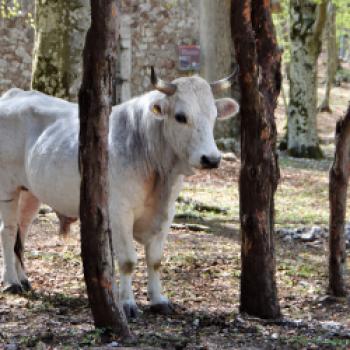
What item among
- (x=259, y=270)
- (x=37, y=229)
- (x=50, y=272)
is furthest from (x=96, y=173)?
(x=37, y=229)

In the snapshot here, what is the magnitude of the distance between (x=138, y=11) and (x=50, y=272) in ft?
46.3

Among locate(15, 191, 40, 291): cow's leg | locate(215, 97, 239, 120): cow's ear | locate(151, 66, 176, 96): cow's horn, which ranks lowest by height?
locate(15, 191, 40, 291): cow's leg

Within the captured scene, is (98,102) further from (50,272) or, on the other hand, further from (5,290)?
(50,272)

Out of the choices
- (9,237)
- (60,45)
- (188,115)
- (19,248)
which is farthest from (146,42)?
(188,115)

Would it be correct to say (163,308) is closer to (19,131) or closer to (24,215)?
(24,215)

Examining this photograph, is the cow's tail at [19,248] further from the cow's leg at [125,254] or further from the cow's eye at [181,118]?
the cow's eye at [181,118]

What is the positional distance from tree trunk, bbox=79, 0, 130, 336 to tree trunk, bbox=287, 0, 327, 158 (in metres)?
17.3

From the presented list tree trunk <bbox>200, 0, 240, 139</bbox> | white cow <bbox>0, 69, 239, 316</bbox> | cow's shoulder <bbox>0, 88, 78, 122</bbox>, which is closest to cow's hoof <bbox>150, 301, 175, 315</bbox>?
white cow <bbox>0, 69, 239, 316</bbox>

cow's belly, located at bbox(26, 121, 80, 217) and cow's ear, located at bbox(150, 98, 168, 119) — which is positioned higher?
cow's ear, located at bbox(150, 98, 168, 119)

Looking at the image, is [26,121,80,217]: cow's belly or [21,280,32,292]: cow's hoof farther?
[21,280,32,292]: cow's hoof

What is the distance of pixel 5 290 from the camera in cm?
840

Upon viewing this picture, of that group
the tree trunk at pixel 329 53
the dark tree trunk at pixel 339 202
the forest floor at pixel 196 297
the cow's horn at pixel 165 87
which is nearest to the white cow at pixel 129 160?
the cow's horn at pixel 165 87

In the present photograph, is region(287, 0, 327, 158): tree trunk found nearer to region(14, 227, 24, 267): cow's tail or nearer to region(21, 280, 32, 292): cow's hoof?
region(14, 227, 24, 267): cow's tail

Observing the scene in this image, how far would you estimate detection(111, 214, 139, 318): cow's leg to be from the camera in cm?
745
